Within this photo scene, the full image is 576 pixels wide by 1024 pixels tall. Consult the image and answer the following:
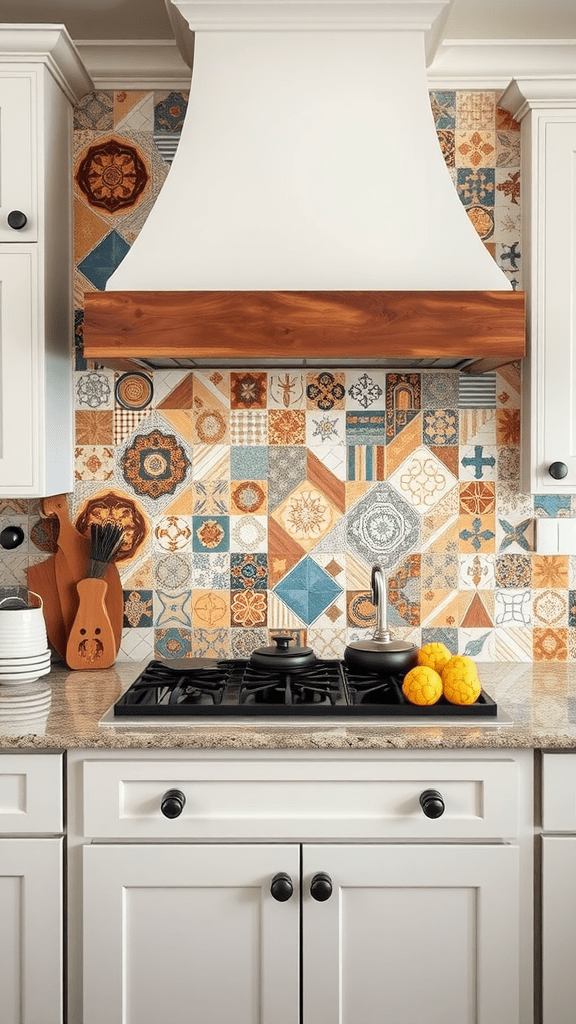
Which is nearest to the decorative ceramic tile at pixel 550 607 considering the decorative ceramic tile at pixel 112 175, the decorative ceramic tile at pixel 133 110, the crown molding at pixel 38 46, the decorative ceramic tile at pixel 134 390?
the decorative ceramic tile at pixel 134 390

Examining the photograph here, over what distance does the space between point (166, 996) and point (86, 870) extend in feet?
0.97

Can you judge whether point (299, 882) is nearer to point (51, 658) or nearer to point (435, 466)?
point (51, 658)

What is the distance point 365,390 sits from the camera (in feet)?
8.14

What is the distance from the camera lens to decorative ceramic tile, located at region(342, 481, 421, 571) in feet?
8.19

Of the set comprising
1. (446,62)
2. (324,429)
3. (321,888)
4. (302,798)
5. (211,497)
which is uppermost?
(446,62)

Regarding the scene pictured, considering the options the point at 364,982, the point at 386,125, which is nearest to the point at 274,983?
the point at 364,982

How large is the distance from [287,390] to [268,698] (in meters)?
0.86

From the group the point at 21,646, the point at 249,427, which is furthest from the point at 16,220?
the point at 21,646

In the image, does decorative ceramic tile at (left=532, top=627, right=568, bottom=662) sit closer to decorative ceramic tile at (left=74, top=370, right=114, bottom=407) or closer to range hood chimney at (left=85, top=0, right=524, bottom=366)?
range hood chimney at (left=85, top=0, right=524, bottom=366)

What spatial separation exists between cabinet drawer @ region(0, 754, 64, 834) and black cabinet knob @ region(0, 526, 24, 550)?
783 millimetres

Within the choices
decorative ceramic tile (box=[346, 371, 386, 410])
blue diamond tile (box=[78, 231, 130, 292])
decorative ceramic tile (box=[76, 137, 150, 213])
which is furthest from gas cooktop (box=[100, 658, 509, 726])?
decorative ceramic tile (box=[76, 137, 150, 213])

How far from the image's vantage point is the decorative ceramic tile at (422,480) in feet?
8.18

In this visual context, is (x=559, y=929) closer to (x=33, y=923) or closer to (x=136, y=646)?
(x=33, y=923)

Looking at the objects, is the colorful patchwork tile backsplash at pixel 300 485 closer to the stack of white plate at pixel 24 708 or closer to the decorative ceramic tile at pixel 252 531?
the decorative ceramic tile at pixel 252 531
